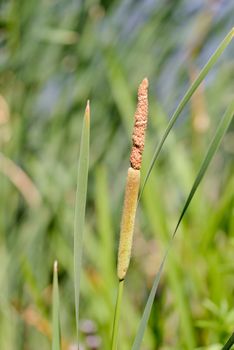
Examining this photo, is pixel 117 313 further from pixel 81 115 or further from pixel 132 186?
pixel 81 115

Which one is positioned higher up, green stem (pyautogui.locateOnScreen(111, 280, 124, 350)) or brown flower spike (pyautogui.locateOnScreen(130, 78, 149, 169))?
brown flower spike (pyautogui.locateOnScreen(130, 78, 149, 169))

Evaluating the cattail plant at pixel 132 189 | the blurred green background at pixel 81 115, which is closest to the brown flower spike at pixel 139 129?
the cattail plant at pixel 132 189

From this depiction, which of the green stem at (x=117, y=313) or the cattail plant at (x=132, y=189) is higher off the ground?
the cattail plant at (x=132, y=189)

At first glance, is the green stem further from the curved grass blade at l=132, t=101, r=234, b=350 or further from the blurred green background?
the blurred green background

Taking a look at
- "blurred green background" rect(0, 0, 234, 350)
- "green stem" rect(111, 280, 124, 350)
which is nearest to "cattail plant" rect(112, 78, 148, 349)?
"green stem" rect(111, 280, 124, 350)

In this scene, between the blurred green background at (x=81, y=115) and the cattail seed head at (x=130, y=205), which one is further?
the blurred green background at (x=81, y=115)

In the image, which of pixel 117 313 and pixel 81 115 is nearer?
pixel 117 313

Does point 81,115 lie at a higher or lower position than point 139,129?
lower

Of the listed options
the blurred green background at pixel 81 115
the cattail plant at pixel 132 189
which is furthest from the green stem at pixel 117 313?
the blurred green background at pixel 81 115

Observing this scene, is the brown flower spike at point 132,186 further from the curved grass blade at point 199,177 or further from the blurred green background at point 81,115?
the blurred green background at point 81,115

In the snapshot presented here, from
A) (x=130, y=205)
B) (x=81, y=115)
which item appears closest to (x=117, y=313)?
(x=130, y=205)

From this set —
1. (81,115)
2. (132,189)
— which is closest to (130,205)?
(132,189)

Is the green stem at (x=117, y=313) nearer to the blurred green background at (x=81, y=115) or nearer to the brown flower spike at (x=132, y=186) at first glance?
the brown flower spike at (x=132, y=186)
